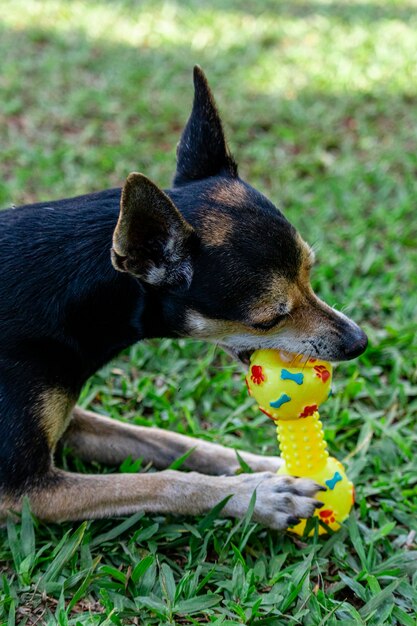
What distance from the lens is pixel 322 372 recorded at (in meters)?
3.56

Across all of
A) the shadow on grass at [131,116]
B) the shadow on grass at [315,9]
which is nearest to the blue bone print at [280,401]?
the shadow on grass at [131,116]

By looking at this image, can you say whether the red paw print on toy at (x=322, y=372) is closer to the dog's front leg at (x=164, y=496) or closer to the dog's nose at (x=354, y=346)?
the dog's nose at (x=354, y=346)

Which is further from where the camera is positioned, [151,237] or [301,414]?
[301,414]

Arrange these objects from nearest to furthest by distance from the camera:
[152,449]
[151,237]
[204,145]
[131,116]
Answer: [151,237]
[204,145]
[152,449]
[131,116]

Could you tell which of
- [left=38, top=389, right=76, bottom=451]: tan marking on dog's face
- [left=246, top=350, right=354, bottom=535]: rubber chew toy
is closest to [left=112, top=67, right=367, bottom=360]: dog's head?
[left=246, top=350, right=354, bottom=535]: rubber chew toy

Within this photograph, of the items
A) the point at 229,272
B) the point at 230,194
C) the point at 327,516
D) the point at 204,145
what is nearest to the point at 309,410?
the point at 327,516

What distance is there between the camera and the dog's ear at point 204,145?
382 cm

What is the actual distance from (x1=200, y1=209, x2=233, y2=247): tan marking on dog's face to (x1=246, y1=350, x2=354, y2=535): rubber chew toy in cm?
58

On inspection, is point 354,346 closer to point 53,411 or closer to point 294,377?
point 294,377

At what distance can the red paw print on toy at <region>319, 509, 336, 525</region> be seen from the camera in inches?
145

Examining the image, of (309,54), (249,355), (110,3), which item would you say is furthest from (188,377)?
(110,3)

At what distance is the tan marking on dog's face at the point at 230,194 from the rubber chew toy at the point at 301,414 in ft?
2.33

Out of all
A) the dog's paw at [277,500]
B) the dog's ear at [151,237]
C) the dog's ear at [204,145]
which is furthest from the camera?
the dog's ear at [204,145]

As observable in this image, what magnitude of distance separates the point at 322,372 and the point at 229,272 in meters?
0.63
